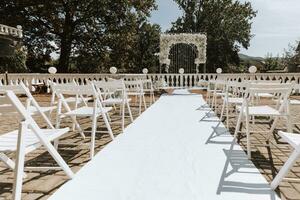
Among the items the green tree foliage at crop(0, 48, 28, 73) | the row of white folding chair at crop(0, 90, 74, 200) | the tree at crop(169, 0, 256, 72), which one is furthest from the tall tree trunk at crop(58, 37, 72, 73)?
the row of white folding chair at crop(0, 90, 74, 200)

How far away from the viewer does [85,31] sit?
82.0ft

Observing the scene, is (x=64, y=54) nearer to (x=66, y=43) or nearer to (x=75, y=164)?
(x=66, y=43)

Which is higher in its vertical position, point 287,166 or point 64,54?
point 64,54

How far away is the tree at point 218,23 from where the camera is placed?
36812 millimetres

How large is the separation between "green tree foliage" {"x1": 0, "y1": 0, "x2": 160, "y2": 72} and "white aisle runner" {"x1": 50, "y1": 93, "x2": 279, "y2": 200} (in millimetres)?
19837

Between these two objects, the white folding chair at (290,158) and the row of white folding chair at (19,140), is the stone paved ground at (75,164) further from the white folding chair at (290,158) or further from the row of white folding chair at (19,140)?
the row of white folding chair at (19,140)

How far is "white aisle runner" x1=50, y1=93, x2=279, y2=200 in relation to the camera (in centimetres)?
292

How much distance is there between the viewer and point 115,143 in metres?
4.84

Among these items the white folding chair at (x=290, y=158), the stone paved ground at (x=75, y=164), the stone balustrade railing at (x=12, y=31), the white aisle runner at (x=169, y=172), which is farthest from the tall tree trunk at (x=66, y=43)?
the white folding chair at (x=290, y=158)

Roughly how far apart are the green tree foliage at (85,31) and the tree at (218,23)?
12.4 meters

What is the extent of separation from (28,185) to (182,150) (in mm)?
1971

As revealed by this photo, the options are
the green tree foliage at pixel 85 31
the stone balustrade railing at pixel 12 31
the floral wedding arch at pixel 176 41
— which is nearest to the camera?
the stone balustrade railing at pixel 12 31

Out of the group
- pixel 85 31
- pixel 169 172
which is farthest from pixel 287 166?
pixel 85 31

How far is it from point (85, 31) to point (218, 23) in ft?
56.9
